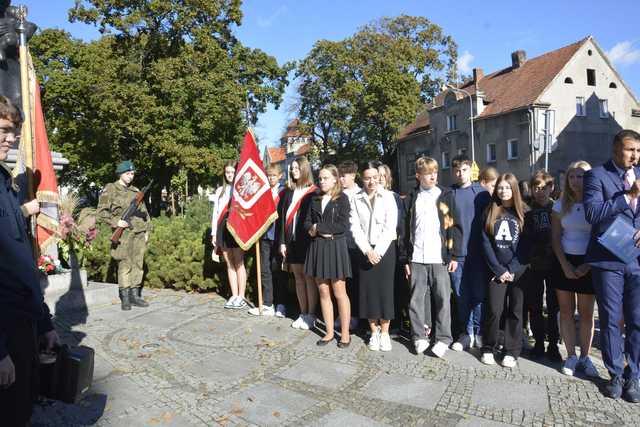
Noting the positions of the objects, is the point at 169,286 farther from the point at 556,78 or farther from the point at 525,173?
the point at 556,78

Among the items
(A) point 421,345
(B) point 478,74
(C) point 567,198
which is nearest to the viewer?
(C) point 567,198

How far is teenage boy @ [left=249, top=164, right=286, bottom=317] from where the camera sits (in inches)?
285

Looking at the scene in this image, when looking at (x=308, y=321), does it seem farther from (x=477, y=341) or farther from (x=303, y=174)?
(x=477, y=341)

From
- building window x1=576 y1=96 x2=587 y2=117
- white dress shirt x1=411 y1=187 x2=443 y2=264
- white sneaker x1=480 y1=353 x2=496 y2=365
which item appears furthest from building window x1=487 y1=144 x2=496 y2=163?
white sneaker x1=480 y1=353 x2=496 y2=365

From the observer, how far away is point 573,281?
4.79 meters

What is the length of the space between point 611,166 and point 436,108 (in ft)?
127

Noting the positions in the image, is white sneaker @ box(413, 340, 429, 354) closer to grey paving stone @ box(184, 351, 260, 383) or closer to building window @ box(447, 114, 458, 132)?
grey paving stone @ box(184, 351, 260, 383)

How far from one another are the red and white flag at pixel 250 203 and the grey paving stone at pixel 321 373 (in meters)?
2.40

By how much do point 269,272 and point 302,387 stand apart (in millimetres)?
3042

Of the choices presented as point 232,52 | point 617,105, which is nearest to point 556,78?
point 617,105

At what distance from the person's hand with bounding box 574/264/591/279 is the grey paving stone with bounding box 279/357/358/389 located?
2.18 m

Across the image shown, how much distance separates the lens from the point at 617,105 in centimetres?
3725

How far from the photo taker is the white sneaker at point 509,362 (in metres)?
4.91

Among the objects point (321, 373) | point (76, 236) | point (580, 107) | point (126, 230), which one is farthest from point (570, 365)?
point (580, 107)
